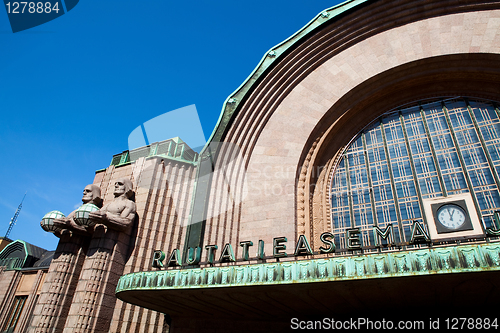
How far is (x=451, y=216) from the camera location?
10141 millimetres

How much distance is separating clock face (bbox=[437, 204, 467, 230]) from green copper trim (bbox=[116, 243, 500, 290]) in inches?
143

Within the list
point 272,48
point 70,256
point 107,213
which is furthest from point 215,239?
point 272,48

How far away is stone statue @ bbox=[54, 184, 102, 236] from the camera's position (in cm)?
1377

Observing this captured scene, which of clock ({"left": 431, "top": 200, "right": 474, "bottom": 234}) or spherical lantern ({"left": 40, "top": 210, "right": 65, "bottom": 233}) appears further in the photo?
spherical lantern ({"left": 40, "top": 210, "right": 65, "bottom": 233})

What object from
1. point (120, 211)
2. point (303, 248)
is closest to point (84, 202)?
point (120, 211)

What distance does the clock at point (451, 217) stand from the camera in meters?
9.82

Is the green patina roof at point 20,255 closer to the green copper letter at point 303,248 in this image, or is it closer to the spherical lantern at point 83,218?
the spherical lantern at point 83,218

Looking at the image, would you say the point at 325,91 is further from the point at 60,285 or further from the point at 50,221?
the point at 60,285

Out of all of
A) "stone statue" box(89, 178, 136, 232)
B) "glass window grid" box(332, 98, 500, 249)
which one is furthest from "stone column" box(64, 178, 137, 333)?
"glass window grid" box(332, 98, 500, 249)

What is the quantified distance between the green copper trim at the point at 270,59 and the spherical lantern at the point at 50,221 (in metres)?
7.10

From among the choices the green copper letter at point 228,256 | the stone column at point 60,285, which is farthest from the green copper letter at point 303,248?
the stone column at point 60,285

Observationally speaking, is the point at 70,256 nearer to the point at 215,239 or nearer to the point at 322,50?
the point at 215,239

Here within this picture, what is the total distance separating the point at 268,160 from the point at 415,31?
8464 millimetres

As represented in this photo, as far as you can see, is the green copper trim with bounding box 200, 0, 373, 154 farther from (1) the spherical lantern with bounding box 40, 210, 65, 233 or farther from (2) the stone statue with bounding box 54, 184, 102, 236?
(1) the spherical lantern with bounding box 40, 210, 65, 233
